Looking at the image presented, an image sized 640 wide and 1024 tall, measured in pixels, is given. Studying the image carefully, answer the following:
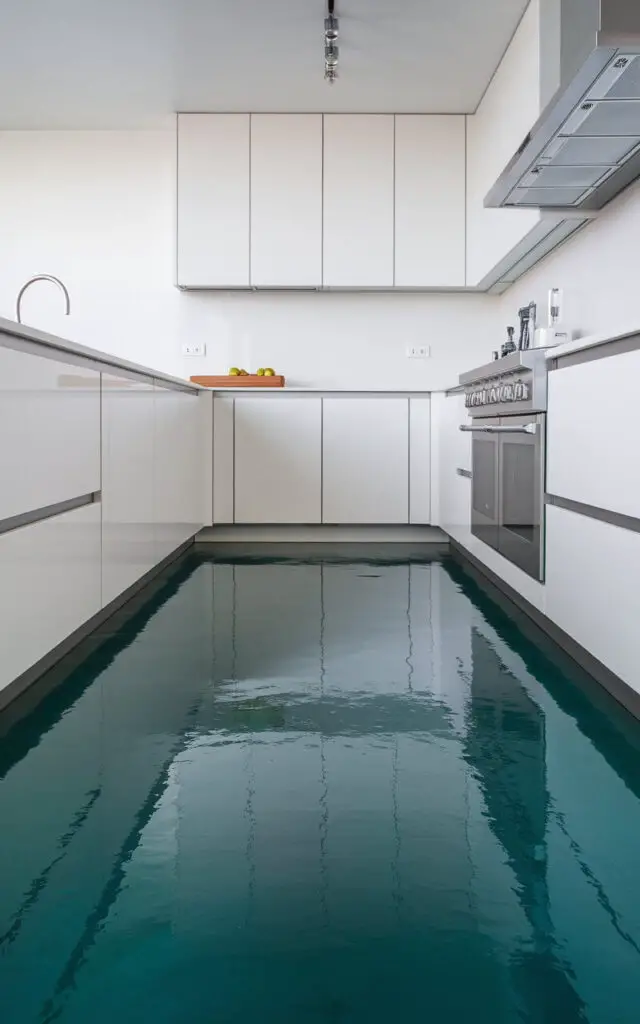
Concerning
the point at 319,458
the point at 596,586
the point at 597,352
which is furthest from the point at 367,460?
the point at 596,586

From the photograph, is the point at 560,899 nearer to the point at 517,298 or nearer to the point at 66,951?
the point at 66,951

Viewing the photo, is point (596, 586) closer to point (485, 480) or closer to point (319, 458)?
point (485, 480)

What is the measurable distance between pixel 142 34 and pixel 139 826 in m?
4.35

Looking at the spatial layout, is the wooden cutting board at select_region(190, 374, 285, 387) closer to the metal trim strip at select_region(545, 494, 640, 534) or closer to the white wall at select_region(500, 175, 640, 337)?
the white wall at select_region(500, 175, 640, 337)

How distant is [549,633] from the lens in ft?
10.7

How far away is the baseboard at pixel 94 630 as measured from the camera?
8.16 feet

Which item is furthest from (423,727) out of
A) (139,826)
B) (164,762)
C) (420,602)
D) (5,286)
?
(5,286)

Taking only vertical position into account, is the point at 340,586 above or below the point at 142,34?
below

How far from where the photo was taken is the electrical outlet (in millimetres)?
6391

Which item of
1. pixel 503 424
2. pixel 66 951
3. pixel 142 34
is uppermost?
pixel 142 34

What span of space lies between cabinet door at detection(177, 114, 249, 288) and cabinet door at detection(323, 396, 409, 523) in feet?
3.92

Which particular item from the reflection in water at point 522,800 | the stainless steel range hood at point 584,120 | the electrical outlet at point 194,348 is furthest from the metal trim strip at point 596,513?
the electrical outlet at point 194,348

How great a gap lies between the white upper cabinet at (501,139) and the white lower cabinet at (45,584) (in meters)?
2.56

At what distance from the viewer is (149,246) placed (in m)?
6.43
